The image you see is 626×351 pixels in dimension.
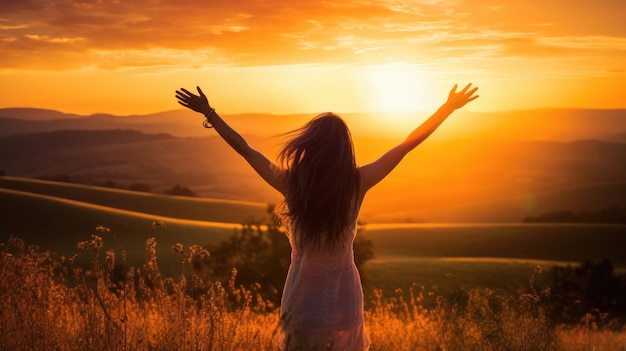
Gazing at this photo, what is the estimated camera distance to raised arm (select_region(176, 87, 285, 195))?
195 inches

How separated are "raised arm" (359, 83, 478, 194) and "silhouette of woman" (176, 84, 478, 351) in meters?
0.01

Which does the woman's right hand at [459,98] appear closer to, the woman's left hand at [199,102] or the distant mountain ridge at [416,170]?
the woman's left hand at [199,102]

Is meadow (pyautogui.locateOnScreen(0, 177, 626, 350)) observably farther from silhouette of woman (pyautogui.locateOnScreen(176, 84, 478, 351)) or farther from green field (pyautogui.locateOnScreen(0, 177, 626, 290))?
silhouette of woman (pyautogui.locateOnScreen(176, 84, 478, 351))

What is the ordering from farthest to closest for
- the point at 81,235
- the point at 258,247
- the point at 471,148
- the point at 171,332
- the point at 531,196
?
1. the point at 471,148
2. the point at 531,196
3. the point at 81,235
4. the point at 258,247
5. the point at 171,332

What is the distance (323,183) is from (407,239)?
52.0 metres

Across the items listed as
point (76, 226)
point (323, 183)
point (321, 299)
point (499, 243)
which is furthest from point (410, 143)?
point (499, 243)

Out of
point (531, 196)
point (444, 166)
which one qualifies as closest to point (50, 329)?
point (531, 196)

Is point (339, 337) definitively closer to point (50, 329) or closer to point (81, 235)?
point (50, 329)

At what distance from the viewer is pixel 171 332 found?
6152 millimetres

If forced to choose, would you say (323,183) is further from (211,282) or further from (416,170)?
(416,170)

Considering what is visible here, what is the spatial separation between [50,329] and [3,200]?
155ft

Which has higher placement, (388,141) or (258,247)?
(388,141)

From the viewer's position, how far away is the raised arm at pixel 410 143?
5098 mm

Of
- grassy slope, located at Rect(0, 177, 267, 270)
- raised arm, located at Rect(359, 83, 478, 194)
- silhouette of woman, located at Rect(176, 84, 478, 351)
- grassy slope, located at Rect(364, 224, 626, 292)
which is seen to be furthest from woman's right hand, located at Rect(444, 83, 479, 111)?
grassy slope, located at Rect(364, 224, 626, 292)
